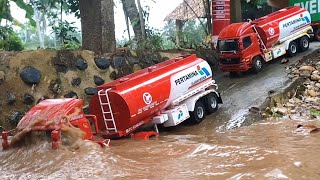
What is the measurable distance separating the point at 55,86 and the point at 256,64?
6668 millimetres

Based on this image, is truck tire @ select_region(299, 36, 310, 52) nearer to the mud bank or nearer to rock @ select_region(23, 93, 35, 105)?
the mud bank

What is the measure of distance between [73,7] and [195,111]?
9708mm

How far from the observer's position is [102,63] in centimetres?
1227

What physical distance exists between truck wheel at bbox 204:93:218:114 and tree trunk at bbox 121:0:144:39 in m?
7.47

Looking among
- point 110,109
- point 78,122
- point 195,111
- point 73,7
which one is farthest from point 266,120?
point 73,7

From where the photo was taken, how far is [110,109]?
32.0 feet

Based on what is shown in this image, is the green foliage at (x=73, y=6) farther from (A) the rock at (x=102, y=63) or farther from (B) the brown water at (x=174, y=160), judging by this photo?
(B) the brown water at (x=174, y=160)

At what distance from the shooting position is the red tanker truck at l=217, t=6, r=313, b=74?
13859 mm

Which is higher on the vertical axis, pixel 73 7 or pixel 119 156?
pixel 73 7

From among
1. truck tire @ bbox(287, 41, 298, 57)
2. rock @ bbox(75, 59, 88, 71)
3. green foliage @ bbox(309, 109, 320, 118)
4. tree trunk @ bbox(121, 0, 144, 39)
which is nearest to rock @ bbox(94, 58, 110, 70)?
rock @ bbox(75, 59, 88, 71)

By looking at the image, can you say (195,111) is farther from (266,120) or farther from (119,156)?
(119,156)

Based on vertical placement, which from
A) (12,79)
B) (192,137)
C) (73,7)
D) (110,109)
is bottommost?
(192,137)

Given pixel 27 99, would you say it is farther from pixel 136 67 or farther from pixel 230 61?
pixel 230 61

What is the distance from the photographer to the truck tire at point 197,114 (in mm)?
11484
